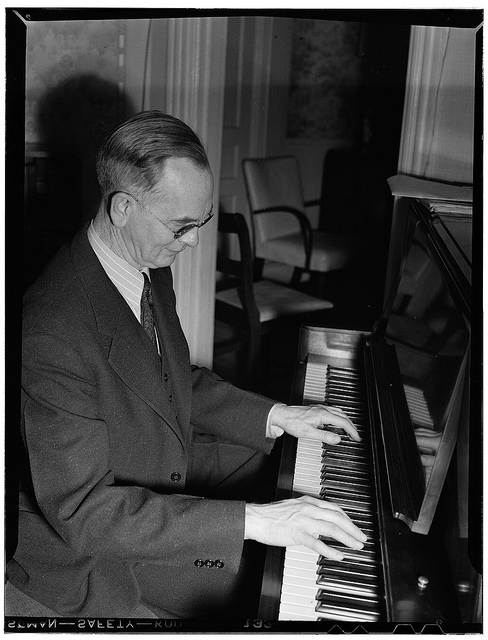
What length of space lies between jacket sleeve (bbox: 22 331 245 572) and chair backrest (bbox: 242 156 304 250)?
9.60 feet

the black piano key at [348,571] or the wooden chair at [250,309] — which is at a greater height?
the wooden chair at [250,309]

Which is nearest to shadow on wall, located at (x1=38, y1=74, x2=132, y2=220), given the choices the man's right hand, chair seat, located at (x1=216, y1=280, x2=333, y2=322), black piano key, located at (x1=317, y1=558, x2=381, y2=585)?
chair seat, located at (x1=216, y1=280, x2=333, y2=322)

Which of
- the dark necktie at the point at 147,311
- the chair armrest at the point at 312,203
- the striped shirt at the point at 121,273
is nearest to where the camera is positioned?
the striped shirt at the point at 121,273

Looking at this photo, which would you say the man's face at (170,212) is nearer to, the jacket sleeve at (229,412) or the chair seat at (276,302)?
the jacket sleeve at (229,412)

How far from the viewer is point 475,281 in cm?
122

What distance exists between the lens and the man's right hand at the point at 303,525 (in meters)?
1.11

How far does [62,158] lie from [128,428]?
931 mm

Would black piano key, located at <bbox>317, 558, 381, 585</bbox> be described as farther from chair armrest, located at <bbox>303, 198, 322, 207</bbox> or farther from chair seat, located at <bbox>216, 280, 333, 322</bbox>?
chair armrest, located at <bbox>303, 198, 322, 207</bbox>

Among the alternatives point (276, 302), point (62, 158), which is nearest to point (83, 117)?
point (62, 158)

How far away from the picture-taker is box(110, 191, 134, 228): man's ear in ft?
4.17

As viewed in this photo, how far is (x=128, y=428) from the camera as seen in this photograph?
4.36 ft

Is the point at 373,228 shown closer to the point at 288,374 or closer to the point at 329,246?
the point at 329,246

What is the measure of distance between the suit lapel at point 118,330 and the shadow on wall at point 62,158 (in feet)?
1.56

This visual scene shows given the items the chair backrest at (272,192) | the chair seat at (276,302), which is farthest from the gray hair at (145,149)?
the chair backrest at (272,192)
